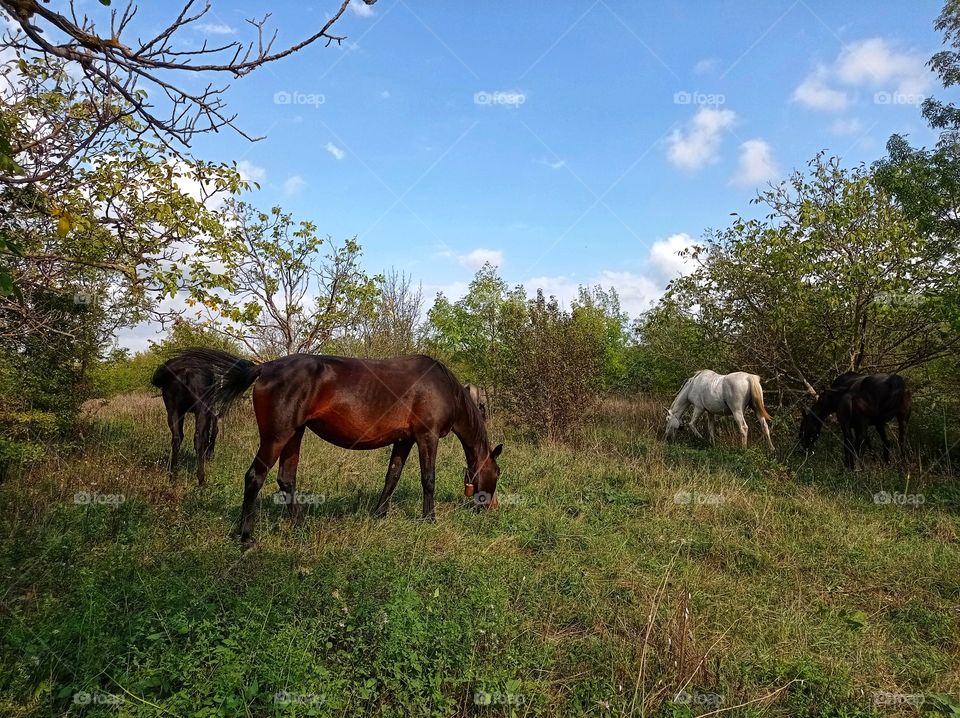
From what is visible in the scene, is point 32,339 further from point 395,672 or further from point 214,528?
point 395,672

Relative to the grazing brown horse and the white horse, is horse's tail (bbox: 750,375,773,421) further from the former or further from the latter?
the grazing brown horse

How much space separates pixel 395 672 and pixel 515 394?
30.0 ft

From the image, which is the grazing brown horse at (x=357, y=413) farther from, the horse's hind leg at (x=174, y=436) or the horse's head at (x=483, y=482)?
the horse's hind leg at (x=174, y=436)

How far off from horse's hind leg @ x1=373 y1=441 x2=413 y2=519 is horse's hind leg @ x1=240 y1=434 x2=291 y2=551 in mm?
1382

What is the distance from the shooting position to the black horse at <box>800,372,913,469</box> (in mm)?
7828

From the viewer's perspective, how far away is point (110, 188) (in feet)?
16.5

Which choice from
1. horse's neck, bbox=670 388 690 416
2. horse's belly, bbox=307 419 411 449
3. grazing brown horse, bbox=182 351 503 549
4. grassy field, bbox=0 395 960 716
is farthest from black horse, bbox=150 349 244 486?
horse's neck, bbox=670 388 690 416

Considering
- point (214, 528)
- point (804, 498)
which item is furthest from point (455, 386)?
point (804, 498)
